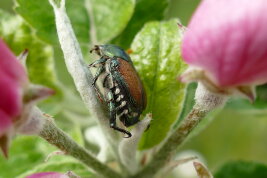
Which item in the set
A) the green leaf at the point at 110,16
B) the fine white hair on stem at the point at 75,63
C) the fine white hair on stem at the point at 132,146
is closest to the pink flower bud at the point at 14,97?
the fine white hair on stem at the point at 75,63

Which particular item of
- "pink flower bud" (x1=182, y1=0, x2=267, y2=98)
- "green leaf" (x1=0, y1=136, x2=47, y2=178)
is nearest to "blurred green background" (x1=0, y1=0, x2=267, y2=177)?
"green leaf" (x1=0, y1=136, x2=47, y2=178)

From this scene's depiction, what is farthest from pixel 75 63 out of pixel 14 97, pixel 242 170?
pixel 242 170

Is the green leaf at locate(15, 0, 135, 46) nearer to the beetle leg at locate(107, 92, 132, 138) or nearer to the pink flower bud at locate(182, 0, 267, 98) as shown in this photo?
the beetle leg at locate(107, 92, 132, 138)

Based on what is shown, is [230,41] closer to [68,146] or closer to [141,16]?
[68,146]

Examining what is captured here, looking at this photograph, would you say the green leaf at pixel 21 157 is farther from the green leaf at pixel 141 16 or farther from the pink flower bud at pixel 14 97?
A: the pink flower bud at pixel 14 97

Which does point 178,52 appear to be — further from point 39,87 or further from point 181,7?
point 181,7

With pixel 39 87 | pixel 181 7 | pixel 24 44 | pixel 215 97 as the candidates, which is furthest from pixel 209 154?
pixel 39 87
